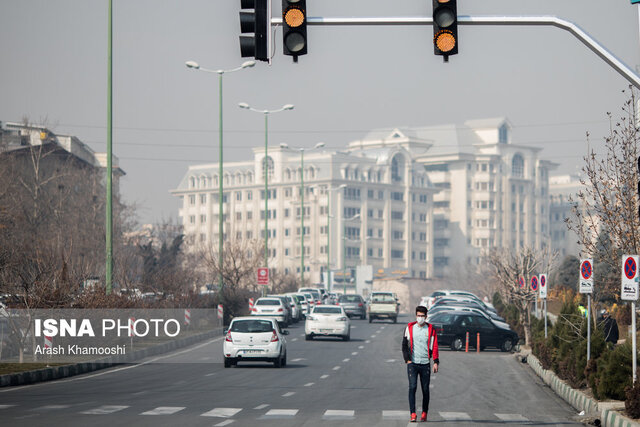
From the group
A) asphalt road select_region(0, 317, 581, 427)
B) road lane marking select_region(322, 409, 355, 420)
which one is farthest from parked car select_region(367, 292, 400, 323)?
road lane marking select_region(322, 409, 355, 420)

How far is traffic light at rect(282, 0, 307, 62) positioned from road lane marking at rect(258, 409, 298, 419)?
7.15m

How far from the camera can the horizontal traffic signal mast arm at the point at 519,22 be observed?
13.3 m

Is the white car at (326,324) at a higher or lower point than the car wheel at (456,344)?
higher

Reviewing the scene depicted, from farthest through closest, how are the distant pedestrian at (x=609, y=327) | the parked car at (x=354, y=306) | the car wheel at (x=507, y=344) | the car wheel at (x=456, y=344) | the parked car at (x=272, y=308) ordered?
the parked car at (x=354, y=306) → the parked car at (x=272, y=308) → the car wheel at (x=507, y=344) → the car wheel at (x=456, y=344) → the distant pedestrian at (x=609, y=327)

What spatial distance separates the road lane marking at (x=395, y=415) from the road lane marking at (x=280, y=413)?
1.53m

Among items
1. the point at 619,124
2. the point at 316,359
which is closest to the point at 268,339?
the point at 316,359

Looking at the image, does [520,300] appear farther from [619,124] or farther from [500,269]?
[619,124]

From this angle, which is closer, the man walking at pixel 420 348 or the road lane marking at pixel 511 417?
the man walking at pixel 420 348

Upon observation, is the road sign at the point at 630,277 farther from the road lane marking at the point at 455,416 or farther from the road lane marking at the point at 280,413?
the road lane marking at the point at 280,413

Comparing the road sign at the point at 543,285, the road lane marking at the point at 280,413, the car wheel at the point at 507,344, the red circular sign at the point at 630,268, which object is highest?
the red circular sign at the point at 630,268

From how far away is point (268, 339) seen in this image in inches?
1184

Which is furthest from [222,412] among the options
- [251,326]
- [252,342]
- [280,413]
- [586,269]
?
[251,326]

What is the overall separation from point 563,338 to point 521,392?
2.14 meters

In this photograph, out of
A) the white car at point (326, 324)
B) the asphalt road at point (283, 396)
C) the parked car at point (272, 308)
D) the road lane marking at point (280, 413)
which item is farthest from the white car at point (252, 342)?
the parked car at point (272, 308)
